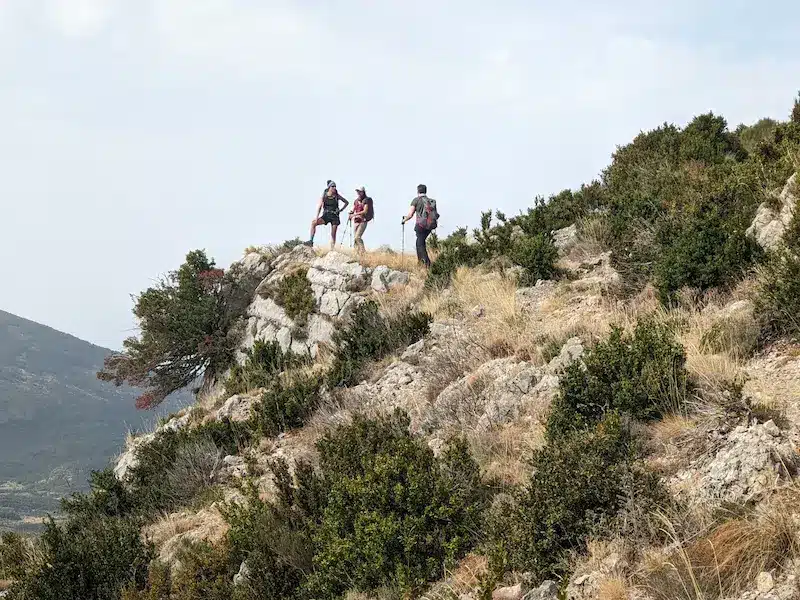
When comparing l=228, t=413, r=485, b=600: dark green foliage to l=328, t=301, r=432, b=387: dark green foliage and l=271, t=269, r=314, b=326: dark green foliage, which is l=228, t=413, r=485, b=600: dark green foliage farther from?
l=271, t=269, r=314, b=326: dark green foliage

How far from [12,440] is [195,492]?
235559 millimetres

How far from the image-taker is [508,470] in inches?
193

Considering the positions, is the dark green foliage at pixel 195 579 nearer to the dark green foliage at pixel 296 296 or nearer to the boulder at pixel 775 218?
the boulder at pixel 775 218

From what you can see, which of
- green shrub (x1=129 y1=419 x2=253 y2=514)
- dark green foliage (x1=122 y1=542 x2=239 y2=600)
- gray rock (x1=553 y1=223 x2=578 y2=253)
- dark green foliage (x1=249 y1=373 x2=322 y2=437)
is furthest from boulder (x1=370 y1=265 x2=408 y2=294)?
dark green foliage (x1=122 y1=542 x2=239 y2=600)

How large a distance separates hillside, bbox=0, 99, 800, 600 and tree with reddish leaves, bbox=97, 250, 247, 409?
323 cm

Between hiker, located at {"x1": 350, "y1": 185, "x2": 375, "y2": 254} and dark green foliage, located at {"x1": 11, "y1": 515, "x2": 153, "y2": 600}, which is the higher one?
hiker, located at {"x1": 350, "y1": 185, "x2": 375, "y2": 254}

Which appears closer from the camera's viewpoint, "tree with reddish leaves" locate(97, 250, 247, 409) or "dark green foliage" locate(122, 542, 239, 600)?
"dark green foliage" locate(122, 542, 239, 600)

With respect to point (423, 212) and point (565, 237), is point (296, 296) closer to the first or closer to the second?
point (423, 212)

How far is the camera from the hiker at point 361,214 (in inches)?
630

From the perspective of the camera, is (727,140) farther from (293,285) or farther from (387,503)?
(387,503)

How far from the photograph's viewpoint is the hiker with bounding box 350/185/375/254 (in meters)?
16.0

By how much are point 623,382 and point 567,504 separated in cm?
147

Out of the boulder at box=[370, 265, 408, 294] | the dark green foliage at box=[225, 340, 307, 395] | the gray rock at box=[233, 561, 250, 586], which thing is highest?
the boulder at box=[370, 265, 408, 294]

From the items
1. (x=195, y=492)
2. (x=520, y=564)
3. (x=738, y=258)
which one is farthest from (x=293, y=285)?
(x=520, y=564)
